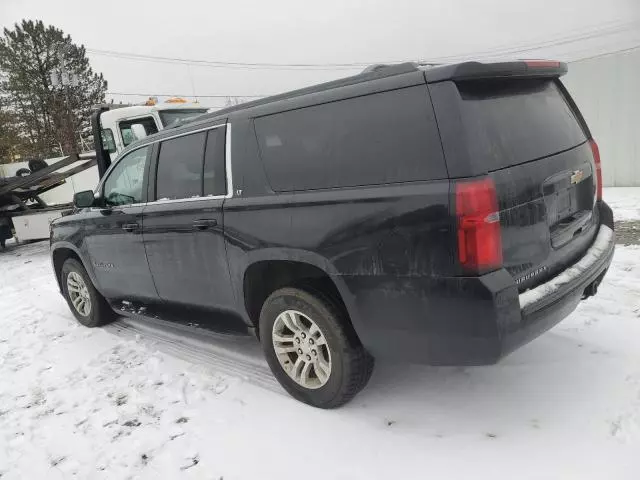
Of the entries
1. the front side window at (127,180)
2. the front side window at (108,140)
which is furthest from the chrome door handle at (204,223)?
the front side window at (108,140)

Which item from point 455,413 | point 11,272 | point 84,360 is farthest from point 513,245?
point 11,272

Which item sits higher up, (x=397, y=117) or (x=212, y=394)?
(x=397, y=117)

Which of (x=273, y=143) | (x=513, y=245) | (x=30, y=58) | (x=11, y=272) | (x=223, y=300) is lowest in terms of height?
(x=11, y=272)

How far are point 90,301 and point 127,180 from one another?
5.15ft

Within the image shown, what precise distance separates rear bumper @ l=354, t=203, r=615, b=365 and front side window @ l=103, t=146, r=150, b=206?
2.51m

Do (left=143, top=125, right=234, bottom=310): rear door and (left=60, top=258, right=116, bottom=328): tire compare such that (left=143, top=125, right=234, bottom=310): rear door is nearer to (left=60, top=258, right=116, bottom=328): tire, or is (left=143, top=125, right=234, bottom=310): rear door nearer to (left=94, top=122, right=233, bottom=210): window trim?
(left=94, top=122, right=233, bottom=210): window trim

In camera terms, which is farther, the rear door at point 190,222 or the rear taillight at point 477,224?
the rear door at point 190,222

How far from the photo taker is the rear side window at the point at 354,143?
7.75ft

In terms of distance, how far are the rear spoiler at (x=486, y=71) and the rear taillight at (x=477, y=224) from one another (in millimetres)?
516

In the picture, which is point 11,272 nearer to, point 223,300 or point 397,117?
point 223,300

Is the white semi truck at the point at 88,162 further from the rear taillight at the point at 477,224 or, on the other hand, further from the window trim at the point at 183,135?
the rear taillight at the point at 477,224


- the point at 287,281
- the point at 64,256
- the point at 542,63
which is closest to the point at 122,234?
the point at 64,256

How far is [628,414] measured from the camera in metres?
2.66

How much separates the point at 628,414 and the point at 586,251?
93 cm
